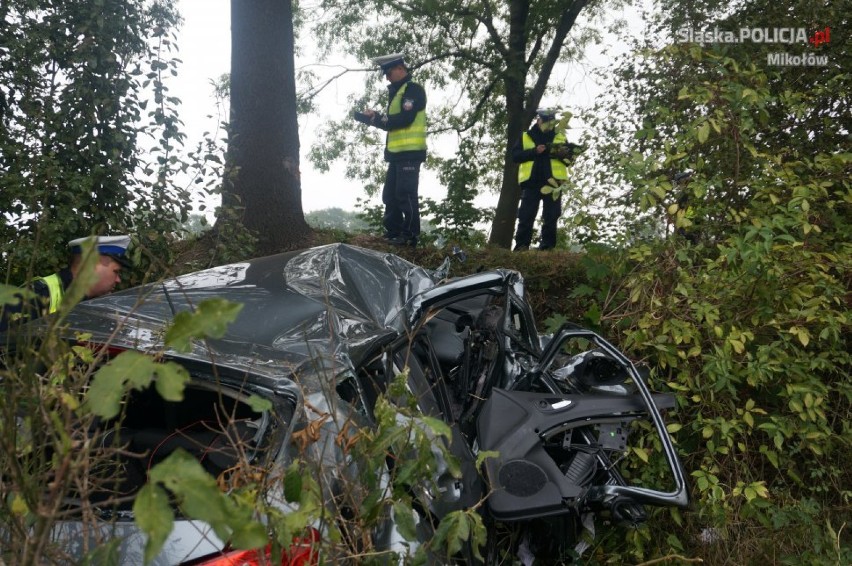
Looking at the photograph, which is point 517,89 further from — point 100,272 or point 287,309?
point 287,309

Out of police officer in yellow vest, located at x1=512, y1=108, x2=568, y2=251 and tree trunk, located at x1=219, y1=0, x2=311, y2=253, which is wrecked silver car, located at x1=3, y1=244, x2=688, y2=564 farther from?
police officer in yellow vest, located at x1=512, y1=108, x2=568, y2=251

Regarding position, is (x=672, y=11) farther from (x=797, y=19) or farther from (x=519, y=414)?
(x=519, y=414)

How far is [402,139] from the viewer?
7441 mm

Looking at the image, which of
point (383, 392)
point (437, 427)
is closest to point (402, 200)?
point (383, 392)

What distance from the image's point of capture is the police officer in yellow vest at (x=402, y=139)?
23.9 ft

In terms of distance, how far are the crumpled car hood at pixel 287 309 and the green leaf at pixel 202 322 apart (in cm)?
47

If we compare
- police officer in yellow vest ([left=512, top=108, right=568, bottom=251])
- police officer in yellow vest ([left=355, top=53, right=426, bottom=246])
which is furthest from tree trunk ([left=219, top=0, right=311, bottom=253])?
police officer in yellow vest ([left=512, top=108, right=568, bottom=251])

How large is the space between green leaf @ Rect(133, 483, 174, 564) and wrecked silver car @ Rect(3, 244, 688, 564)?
1.79 ft

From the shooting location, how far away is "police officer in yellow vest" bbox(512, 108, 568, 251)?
8523mm

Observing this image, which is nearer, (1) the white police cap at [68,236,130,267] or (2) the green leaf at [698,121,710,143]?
(1) the white police cap at [68,236,130,267]

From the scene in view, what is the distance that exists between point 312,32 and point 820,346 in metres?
11.1

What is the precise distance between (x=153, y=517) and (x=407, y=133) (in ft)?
21.2

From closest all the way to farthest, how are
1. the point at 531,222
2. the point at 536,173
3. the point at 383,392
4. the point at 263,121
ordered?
1. the point at 383,392
2. the point at 263,121
3. the point at 536,173
4. the point at 531,222

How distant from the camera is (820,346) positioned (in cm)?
432
